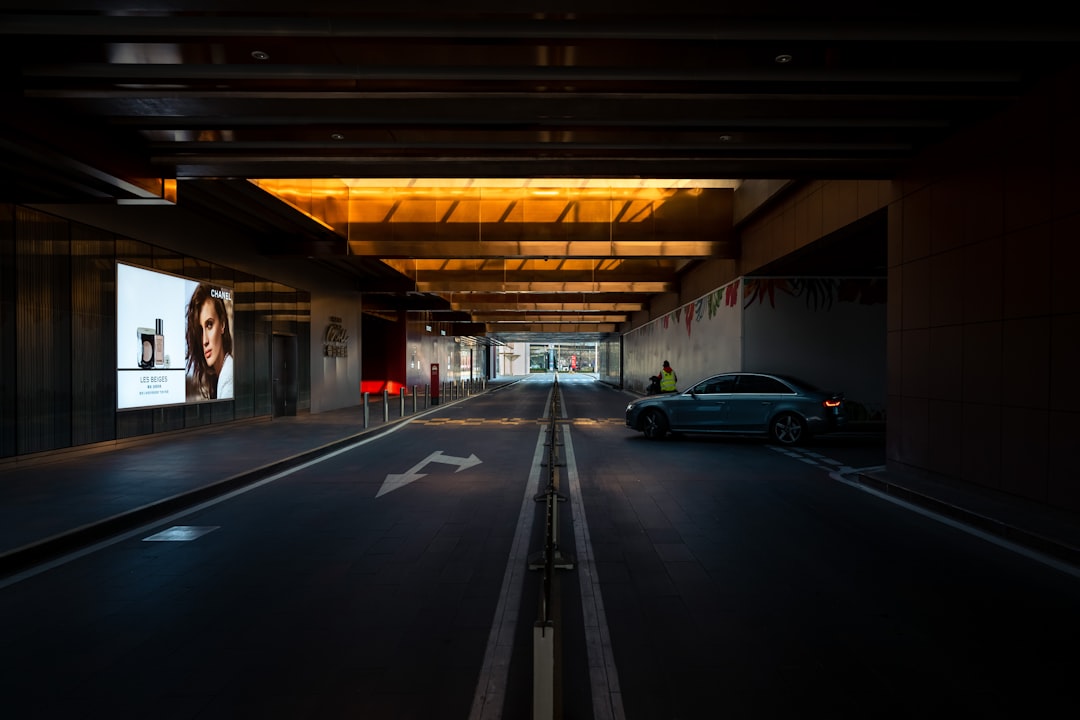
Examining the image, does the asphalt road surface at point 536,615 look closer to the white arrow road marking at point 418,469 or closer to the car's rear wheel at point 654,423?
the white arrow road marking at point 418,469

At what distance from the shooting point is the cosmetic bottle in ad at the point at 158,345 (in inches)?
564

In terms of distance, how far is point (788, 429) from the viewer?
13891 millimetres

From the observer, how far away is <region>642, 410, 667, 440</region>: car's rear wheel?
49.5ft

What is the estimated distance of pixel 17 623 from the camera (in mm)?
4496

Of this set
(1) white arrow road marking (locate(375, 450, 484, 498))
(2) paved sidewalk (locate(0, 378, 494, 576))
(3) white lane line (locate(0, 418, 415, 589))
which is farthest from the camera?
(1) white arrow road marking (locate(375, 450, 484, 498))

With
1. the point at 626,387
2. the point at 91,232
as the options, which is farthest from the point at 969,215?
the point at 626,387

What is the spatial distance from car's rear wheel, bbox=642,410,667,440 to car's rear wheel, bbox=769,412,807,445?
237 centimetres

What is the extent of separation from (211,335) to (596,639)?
1538 centimetres

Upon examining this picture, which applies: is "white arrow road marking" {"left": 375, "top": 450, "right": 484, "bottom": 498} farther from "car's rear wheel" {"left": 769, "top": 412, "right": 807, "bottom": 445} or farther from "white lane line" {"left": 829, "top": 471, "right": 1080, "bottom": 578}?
"car's rear wheel" {"left": 769, "top": 412, "right": 807, "bottom": 445}

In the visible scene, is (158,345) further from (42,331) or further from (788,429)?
(788,429)

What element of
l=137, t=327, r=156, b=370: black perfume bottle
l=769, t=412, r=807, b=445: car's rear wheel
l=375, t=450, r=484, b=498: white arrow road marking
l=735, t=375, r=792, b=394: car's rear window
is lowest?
l=375, t=450, r=484, b=498: white arrow road marking

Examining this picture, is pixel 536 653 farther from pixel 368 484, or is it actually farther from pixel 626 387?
pixel 626 387

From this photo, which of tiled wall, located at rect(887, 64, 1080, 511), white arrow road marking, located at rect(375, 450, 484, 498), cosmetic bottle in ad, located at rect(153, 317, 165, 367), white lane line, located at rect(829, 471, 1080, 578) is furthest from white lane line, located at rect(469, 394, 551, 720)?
cosmetic bottle in ad, located at rect(153, 317, 165, 367)

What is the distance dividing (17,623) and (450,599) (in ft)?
9.71
